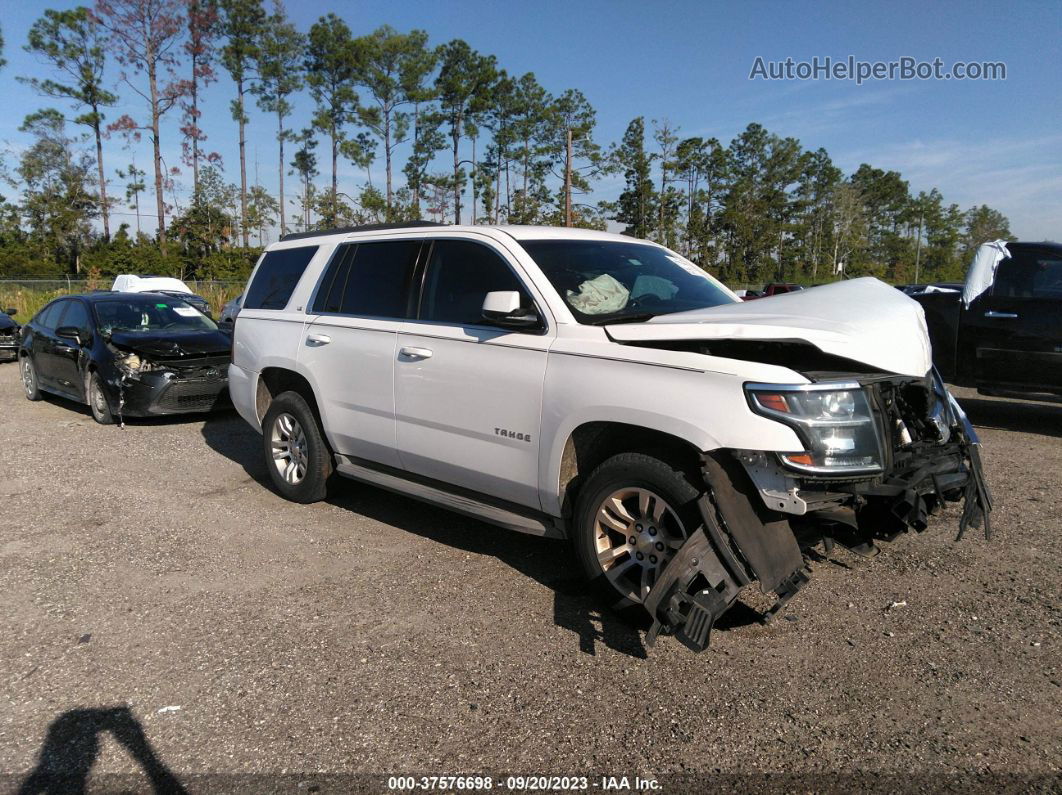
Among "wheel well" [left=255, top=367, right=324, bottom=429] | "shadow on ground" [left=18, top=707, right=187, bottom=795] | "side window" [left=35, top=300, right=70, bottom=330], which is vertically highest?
"side window" [left=35, top=300, right=70, bottom=330]

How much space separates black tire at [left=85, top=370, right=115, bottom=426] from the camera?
355 inches

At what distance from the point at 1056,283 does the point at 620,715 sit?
7.24m

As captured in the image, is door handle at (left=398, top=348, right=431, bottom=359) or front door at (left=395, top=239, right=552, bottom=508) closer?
front door at (left=395, top=239, right=552, bottom=508)

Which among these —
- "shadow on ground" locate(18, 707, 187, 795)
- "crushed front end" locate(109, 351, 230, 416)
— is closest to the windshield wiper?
"shadow on ground" locate(18, 707, 187, 795)

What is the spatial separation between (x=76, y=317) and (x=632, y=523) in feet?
29.5

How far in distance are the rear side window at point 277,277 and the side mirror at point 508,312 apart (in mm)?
2317

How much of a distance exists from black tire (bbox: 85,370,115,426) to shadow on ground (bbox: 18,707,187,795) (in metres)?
6.78

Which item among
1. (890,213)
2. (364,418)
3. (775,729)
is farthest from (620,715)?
(890,213)

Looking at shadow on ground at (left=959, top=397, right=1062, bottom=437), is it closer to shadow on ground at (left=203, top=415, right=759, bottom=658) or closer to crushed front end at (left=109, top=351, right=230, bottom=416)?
shadow on ground at (left=203, top=415, right=759, bottom=658)

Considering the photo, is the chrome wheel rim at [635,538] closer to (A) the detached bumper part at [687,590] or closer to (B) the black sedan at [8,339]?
(A) the detached bumper part at [687,590]

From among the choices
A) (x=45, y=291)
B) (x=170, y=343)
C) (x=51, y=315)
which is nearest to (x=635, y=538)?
(x=170, y=343)

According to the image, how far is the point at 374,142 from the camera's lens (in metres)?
54.6

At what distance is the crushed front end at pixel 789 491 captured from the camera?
308 centimetres

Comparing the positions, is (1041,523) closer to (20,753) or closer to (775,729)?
(775,729)
